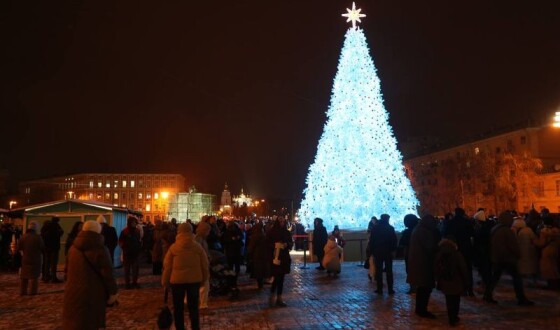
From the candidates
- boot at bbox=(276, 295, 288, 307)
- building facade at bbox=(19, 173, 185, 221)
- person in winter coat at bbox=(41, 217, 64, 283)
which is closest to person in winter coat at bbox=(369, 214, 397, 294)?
boot at bbox=(276, 295, 288, 307)

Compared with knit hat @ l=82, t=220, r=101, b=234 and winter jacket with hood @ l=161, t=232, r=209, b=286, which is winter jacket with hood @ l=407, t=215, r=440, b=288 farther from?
knit hat @ l=82, t=220, r=101, b=234

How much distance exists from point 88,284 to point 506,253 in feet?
27.4

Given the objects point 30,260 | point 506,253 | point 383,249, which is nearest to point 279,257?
point 383,249

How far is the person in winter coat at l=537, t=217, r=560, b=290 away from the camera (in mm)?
12938

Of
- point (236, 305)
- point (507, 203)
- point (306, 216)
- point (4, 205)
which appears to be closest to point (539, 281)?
point (236, 305)

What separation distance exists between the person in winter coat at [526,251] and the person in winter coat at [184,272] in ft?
25.9

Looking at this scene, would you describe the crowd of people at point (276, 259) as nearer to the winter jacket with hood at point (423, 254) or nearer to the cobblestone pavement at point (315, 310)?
the winter jacket with hood at point (423, 254)

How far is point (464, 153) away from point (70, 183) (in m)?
96.3

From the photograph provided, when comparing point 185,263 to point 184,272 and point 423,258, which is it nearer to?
point 184,272

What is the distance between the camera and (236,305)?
11875 millimetres

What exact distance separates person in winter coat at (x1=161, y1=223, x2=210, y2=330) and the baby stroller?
15.2 feet

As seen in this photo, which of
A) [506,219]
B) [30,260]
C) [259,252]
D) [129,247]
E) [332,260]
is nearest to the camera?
[506,219]

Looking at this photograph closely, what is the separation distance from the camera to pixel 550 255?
13.0 meters

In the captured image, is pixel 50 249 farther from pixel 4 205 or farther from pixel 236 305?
pixel 4 205
